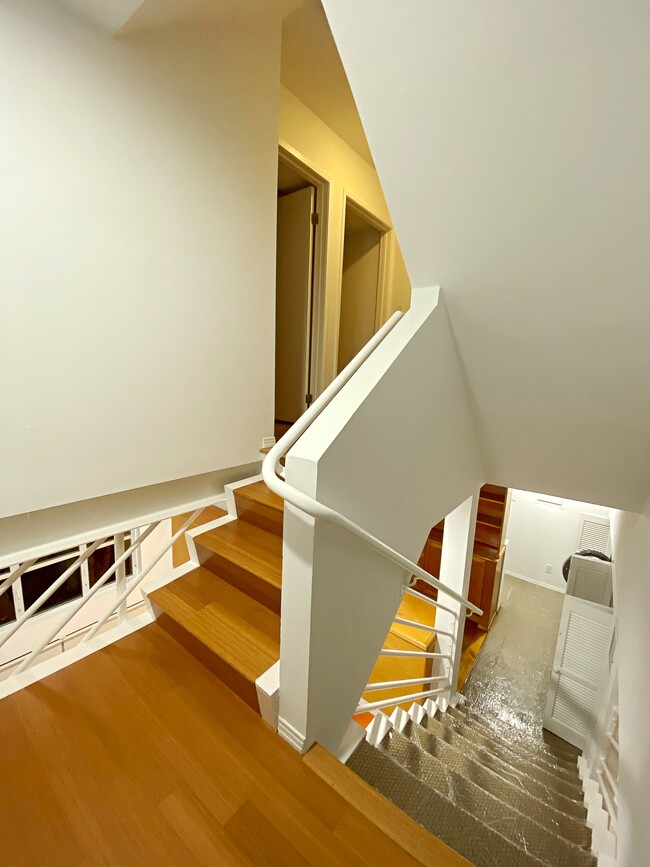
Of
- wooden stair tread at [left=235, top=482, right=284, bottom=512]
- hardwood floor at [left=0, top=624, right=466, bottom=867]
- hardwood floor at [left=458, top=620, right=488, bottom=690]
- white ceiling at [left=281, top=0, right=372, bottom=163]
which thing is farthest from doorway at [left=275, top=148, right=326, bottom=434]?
hardwood floor at [left=458, top=620, right=488, bottom=690]

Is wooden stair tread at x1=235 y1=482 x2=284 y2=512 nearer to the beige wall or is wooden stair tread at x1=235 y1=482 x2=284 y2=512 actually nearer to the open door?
the open door

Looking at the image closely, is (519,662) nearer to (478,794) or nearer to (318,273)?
(478,794)

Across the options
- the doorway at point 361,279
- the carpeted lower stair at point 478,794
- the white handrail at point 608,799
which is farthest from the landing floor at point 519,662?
the doorway at point 361,279

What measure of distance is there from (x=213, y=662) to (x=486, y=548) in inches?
134

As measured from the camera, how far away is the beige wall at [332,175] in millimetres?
2312

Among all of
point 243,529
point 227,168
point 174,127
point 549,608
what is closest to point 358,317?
point 227,168

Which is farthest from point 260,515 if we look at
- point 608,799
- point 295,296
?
point 608,799

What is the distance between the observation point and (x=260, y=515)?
1.92m

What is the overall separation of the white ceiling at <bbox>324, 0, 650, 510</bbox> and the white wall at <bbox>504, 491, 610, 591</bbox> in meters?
4.07

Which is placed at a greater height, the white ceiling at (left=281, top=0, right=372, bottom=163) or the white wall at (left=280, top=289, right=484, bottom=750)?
the white ceiling at (left=281, top=0, right=372, bottom=163)

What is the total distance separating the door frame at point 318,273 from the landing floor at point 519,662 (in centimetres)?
357

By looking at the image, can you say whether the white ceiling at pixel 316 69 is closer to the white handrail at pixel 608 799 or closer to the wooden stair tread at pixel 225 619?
the wooden stair tread at pixel 225 619

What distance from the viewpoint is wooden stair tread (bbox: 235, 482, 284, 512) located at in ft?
6.06

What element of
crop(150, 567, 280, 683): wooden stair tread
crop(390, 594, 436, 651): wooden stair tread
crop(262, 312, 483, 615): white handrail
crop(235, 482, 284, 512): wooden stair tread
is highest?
crop(262, 312, 483, 615): white handrail
